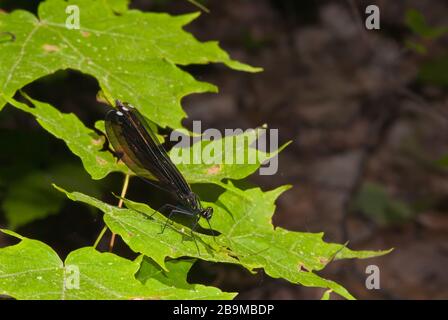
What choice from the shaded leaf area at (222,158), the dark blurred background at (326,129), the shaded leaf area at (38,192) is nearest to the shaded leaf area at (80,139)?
the shaded leaf area at (222,158)

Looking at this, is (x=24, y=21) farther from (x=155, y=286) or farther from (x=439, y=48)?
(x=439, y=48)

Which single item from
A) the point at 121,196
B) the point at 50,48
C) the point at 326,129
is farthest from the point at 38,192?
the point at 326,129

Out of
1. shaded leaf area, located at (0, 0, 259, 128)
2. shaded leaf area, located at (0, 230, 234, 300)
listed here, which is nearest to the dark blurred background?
shaded leaf area, located at (0, 0, 259, 128)

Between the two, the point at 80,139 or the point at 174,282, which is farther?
the point at 80,139

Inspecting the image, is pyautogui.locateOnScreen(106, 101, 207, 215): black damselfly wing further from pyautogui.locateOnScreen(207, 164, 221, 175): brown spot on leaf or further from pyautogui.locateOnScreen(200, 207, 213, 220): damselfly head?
pyautogui.locateOnScreen(207, 164, 221, 175): brown spot on leaf

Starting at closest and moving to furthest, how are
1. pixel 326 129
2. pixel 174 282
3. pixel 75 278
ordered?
pixel 75 278 → pixel 174 282 → pixel 326 129

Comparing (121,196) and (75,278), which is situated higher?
(121,196)

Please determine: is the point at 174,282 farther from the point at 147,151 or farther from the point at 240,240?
the point at 147,151
